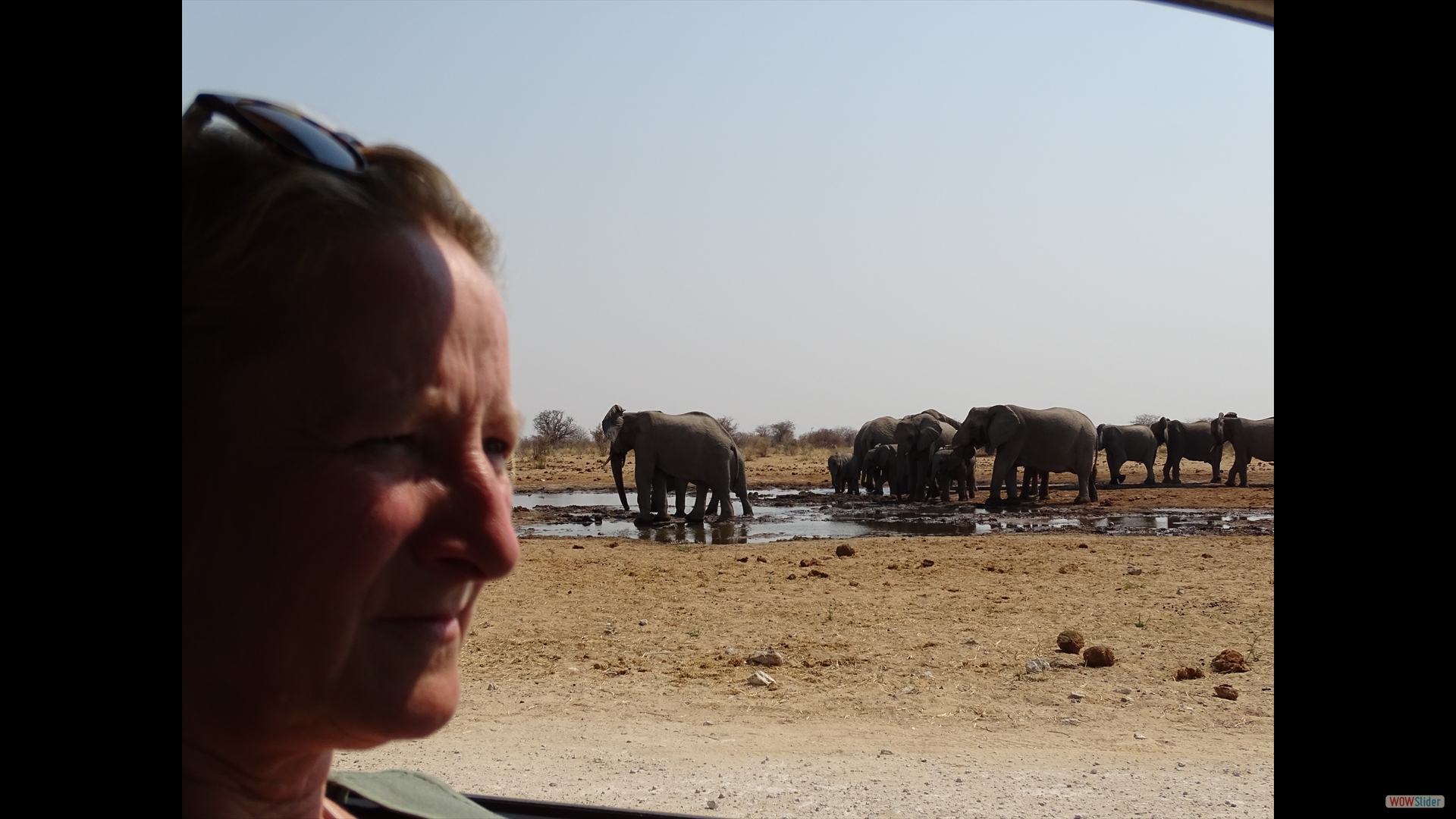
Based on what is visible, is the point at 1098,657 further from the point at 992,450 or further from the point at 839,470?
the point at 839,470

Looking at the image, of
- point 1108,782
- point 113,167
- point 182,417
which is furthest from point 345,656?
point 1108,782

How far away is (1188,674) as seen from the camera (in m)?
6.58

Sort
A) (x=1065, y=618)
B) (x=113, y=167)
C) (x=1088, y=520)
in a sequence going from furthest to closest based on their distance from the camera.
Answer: (x=1088, y=520)
(x=1065, y=618)
(x=113, y=167)

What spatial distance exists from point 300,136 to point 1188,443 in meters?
36.7

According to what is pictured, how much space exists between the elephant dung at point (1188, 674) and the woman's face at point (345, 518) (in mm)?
6728

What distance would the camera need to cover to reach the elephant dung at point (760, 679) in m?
6.54

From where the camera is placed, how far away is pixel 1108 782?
454cm

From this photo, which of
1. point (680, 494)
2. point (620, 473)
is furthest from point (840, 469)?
point (620, 473)

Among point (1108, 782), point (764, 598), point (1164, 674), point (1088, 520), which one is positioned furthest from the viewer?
point (1088, 520)

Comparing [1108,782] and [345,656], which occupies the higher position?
[345,656]

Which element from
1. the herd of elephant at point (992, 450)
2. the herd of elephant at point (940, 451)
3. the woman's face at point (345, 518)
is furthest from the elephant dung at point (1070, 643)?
the herd of elephant at point (992, 450)

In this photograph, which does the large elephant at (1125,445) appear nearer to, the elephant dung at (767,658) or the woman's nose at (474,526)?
the elephant dung at (767,658)
